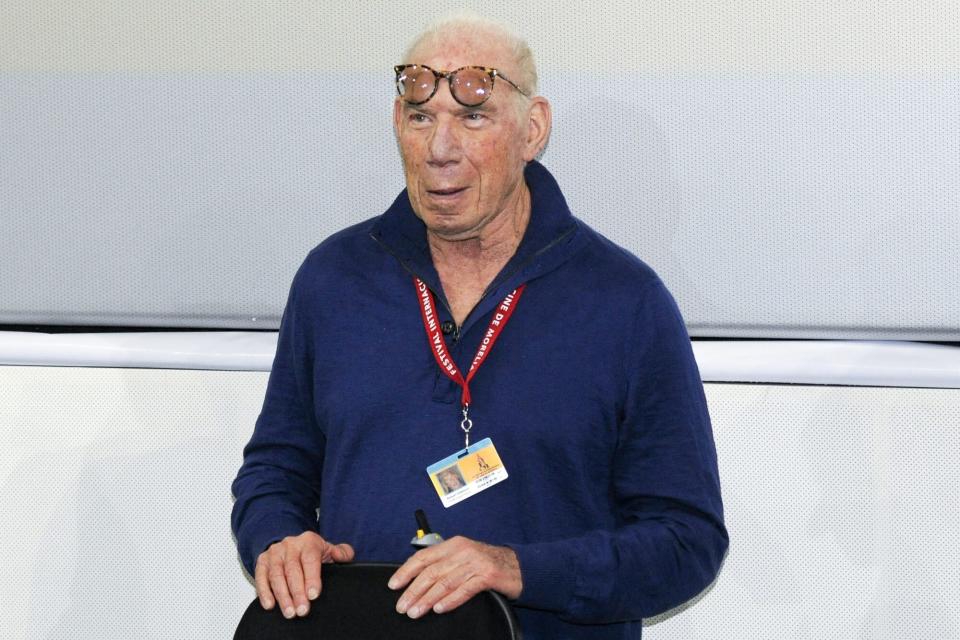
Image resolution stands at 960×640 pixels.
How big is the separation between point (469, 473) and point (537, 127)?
0.57 metres

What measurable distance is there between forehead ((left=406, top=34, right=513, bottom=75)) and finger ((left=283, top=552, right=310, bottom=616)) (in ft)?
2.50

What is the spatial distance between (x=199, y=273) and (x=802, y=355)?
3.75 ft

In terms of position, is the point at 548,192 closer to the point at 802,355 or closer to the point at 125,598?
the point at 802,355

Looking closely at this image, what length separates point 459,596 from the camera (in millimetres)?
1678

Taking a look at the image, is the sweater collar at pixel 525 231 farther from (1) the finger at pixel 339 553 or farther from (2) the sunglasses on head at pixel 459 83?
(1) the finger at pixel 339 553

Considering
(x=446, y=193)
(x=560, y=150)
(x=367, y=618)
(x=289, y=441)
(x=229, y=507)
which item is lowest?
(x=367, y=618)

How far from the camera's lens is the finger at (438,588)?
5.50 feet

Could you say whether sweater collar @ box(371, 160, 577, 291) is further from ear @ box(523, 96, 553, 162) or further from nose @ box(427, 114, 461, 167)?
nose @ box(427, 114, 461, 167)

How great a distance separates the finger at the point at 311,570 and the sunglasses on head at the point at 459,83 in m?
0.69

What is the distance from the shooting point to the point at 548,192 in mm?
2051

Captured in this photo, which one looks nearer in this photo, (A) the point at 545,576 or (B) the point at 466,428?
(A) the point at 545,576

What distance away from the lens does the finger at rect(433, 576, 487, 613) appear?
1.67 m

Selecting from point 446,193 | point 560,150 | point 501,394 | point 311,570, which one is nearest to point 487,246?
point 446,193

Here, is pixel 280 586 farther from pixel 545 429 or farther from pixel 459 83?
pixel 459 83
